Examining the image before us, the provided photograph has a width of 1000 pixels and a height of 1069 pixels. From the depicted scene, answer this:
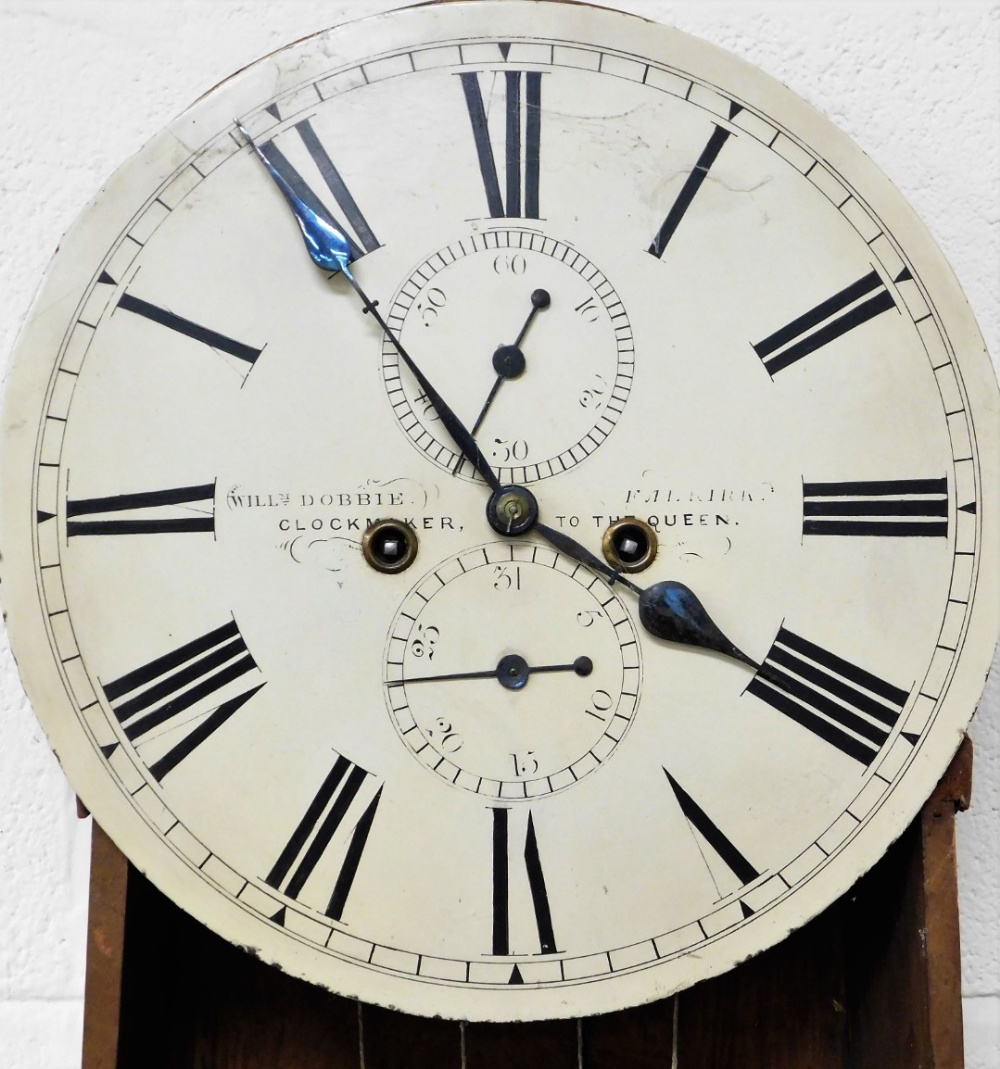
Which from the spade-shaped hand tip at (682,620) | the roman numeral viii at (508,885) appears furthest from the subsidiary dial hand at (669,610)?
the roman numeral viii at (508,885)

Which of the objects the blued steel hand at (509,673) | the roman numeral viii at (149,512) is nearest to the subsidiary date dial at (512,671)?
the blued steel hand at (509,673)

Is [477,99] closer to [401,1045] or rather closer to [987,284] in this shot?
[987,284]

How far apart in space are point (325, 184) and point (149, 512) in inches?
9.0

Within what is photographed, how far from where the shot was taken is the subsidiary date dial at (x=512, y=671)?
0.76 m

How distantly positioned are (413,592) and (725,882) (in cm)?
26

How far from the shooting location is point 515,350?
77cm

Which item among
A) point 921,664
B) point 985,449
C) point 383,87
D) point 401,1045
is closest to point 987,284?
point 985,449

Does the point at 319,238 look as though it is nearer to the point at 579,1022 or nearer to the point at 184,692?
the point at 184,692

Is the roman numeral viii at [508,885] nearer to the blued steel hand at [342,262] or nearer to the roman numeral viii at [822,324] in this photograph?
the blued steel hand at [342,262]

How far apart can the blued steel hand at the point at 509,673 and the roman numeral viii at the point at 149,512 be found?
16 centimetres

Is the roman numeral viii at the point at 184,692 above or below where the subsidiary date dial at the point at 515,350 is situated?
below

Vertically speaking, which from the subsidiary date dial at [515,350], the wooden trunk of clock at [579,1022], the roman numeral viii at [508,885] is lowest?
the wooden trunk of clock at [579,1022]

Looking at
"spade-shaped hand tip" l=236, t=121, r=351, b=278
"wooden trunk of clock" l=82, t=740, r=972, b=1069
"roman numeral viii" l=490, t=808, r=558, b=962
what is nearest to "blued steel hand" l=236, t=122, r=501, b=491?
"spade-shaped hand tip" l=236, t=121, r=351, b=278

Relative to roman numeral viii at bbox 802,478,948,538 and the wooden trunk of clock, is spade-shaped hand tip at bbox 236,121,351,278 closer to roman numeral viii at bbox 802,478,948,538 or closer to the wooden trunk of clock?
roman numeral viii at bbox 802,478,948,538
